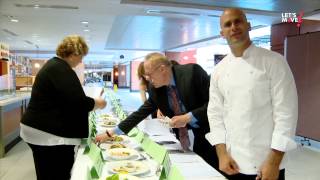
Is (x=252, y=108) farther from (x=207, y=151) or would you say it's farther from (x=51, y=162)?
(x=51, y=162)

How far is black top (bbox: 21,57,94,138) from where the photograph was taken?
2.12m

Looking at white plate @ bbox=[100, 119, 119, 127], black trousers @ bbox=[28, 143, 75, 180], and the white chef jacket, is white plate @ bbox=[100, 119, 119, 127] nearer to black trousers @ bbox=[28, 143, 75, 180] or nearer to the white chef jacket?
black trousers @ bbox=[28, 143, 75, 180]

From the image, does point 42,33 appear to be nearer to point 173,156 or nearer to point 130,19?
point 130,19

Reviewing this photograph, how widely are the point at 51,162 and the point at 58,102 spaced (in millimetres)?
397

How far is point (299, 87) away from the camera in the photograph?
658 centimetres

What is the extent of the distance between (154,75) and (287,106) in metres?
0.85

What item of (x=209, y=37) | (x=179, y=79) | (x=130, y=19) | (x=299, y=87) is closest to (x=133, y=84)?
Result: (x=209, y=37)

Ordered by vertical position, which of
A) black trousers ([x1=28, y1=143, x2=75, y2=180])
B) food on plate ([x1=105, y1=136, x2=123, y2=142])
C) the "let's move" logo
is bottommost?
black trousers ([x1=28, y1=143, x2=75, y2=180])

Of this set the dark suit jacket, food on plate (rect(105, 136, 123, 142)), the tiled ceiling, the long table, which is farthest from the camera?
the tiled ceiling

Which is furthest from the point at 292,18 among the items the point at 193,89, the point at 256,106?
the point at 256,106

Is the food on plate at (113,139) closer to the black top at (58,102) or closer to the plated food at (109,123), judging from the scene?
the black top at (58,102)

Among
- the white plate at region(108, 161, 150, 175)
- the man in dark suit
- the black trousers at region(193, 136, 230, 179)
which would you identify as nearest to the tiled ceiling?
the man in dark suit

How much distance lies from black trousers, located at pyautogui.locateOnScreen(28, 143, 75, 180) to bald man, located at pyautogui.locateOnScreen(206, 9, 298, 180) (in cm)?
111

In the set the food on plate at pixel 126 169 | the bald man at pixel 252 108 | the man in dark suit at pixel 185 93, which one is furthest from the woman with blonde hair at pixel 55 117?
the bald man at pixel 252 108
